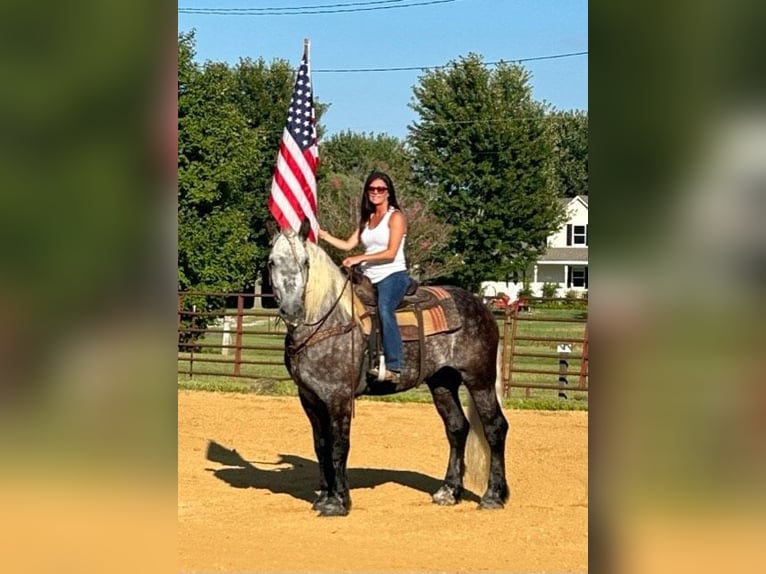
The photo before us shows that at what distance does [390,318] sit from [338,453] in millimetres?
974

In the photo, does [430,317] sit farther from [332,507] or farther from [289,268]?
[332,507]

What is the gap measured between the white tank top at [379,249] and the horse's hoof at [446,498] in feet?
5.43

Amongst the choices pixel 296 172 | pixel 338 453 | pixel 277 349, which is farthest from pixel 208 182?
pixel 338 453

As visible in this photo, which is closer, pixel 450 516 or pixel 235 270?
pixel 450 516

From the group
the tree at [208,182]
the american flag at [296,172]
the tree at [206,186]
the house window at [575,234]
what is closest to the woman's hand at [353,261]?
the american flag at [296,172]

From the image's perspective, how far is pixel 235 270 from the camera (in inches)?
1048

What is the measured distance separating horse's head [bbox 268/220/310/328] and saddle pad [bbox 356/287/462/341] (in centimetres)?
53

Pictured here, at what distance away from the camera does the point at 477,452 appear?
7406 millimetres

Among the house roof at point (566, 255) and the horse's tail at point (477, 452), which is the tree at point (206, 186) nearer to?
the horse's tail at point (477, 452)

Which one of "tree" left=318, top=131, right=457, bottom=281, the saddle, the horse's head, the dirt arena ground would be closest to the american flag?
the saddle

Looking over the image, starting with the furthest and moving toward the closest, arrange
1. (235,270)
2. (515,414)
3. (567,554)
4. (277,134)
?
(277,134), (235,270), (515,414), (567,554)
